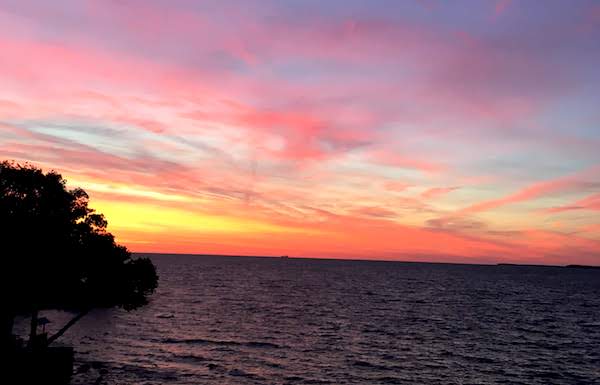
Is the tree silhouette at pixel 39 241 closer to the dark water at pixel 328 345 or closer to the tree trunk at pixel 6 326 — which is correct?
the tree trunk at pixel 6 326

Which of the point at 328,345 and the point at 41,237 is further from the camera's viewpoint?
the point at 328,345

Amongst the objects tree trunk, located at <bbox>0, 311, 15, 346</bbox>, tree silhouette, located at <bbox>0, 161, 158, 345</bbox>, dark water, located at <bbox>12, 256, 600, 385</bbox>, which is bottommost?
dark water, located at <bbox>12, 256, 600, 385</bbox>

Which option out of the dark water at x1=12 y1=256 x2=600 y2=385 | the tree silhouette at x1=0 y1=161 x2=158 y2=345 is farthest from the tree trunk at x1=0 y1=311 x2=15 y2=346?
the dark water at x1=12 y1=256 x2=600 y2=385

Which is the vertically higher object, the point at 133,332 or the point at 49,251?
the point at 49,251

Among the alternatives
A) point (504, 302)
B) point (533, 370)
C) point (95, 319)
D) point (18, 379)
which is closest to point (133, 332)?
point (95, 319)

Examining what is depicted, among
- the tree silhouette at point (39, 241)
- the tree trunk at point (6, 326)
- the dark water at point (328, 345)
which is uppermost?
the tree silhouette at point (39, 241)

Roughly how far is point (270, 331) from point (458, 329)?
35.1 meters

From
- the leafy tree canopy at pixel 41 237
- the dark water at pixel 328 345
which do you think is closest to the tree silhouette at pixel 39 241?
the leafy tree canopy at pixel 41 237

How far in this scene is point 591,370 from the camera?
60.8 m

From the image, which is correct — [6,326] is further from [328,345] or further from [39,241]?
[328,345]

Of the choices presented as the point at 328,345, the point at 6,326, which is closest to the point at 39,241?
the point at 6,326

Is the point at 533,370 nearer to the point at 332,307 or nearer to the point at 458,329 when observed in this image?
the point at 458,329

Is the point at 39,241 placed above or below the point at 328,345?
above

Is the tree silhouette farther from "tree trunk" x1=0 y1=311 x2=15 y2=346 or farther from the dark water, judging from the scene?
the dark water
